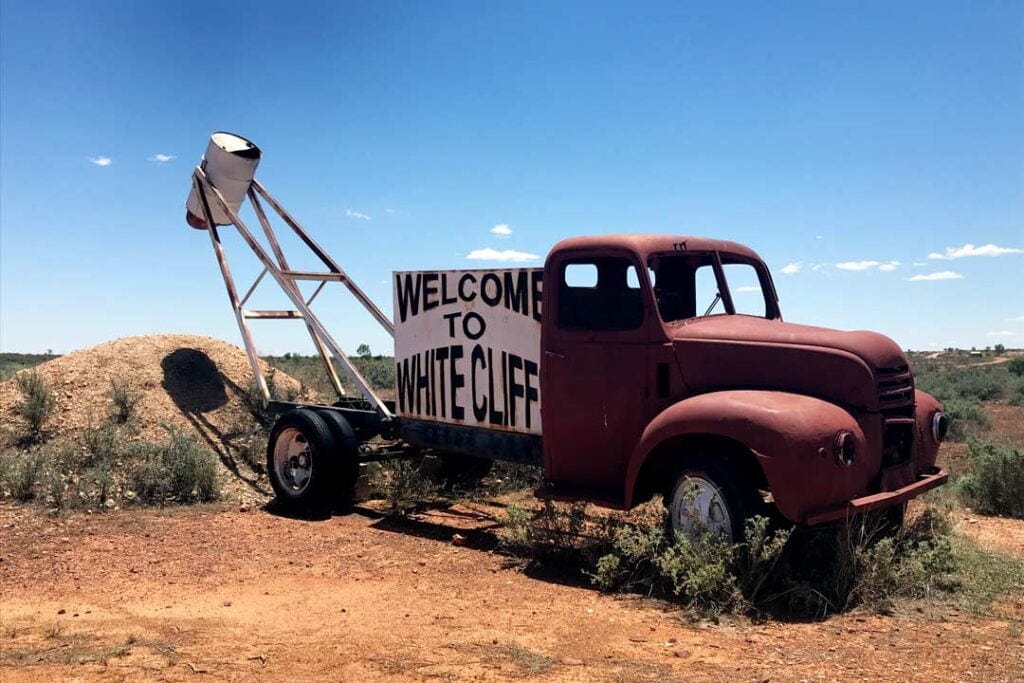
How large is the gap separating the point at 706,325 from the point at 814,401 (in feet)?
3.49

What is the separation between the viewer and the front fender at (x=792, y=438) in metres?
4.91

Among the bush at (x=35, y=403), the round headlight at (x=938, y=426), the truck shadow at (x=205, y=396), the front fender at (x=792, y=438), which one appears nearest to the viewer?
the front fender at (x=792, y=438)

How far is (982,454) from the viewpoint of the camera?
904 centimetres

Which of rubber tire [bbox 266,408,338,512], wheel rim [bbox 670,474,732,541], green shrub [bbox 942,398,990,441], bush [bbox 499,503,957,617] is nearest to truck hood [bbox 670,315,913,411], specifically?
wheel rim [bbox 670,474,732,541]

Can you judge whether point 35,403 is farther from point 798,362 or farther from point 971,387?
point 971,387

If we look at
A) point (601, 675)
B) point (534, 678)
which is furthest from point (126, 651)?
point (601, 675)

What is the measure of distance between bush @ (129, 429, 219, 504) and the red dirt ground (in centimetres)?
147

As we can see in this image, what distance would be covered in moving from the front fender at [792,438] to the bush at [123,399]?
27.6ft

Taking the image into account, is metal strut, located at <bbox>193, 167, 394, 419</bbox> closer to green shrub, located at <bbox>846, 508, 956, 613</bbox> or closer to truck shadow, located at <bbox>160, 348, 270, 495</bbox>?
truck shadow, located at <bbox>160, 348, 270, 495</bbox>

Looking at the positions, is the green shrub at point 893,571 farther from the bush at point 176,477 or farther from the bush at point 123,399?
the bush at point 123,399

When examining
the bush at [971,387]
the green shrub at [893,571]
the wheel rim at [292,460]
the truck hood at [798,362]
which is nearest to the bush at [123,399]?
the wheel rim at [292,460]

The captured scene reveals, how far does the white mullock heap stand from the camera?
1108 centimetres

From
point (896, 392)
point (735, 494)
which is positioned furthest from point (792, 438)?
point (896, 392)

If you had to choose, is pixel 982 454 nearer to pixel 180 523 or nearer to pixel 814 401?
pixel 814 401
